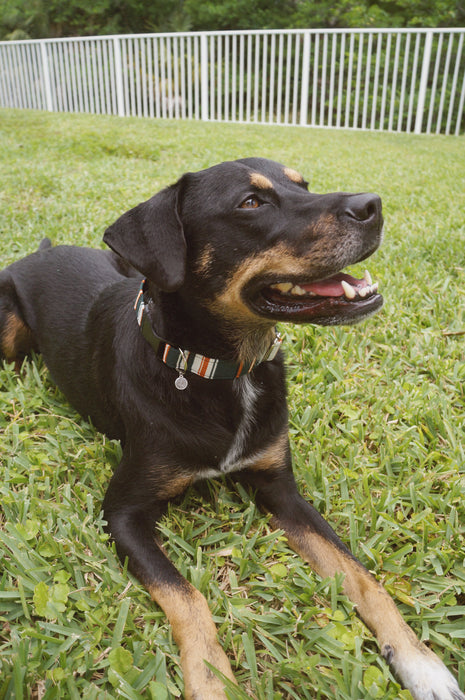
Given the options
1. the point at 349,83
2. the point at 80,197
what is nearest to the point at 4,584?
the point at 80,197

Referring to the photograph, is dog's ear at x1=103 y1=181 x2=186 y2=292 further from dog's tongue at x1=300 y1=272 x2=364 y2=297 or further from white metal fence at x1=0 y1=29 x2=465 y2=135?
white metal fence at x1=0 y1=29 x2=465 y2=135

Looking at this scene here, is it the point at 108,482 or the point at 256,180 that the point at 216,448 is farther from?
the point at 256,180

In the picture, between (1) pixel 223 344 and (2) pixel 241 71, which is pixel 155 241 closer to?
(1) pixel 223 344

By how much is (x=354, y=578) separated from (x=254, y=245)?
1.31 metres

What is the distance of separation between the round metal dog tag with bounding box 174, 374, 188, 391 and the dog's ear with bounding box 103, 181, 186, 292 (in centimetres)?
38

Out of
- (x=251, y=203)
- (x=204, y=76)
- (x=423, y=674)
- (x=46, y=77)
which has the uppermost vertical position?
(x=251, y=203)

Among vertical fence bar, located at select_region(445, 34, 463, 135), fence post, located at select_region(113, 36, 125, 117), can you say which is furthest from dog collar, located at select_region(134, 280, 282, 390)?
fence post, located at select_region(113, 36, 125, 117)

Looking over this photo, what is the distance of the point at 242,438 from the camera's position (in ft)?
7.36

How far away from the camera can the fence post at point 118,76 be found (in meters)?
18.2

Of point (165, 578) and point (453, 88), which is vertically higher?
point (165, 578)

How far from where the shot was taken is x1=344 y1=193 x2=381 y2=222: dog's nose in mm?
1972

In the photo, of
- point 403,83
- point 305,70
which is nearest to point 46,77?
point 305,70

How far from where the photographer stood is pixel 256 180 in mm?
2193

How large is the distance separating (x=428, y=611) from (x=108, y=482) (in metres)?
1.44
